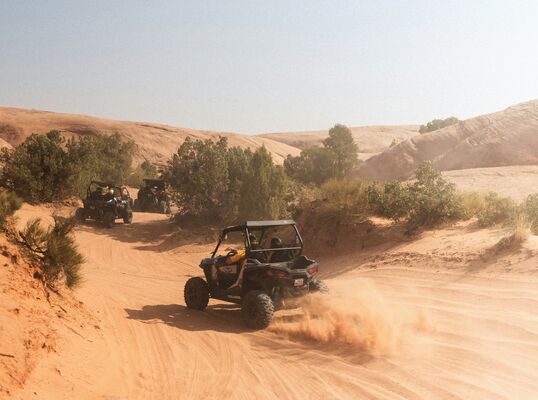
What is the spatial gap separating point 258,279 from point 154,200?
20.0m

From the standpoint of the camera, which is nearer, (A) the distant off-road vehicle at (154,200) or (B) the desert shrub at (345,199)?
(B) the desert shrub at (345,199)

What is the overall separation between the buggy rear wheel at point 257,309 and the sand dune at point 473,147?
23148 mm

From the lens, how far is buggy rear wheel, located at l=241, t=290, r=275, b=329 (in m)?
8.12

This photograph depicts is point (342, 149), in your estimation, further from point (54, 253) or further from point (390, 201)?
point (54, 253)

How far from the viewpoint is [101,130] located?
5738 centimetres

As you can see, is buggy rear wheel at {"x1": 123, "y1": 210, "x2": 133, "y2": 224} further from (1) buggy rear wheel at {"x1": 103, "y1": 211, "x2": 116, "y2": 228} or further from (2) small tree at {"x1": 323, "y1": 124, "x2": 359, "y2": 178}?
(2) small tree at {"x1": 323, "y1": 124, "x2": 359, "y2": 178}

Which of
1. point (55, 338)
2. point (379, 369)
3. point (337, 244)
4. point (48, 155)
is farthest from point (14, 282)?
point (48, 155)

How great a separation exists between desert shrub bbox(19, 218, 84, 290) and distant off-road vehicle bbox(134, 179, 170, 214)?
20180 millimetres

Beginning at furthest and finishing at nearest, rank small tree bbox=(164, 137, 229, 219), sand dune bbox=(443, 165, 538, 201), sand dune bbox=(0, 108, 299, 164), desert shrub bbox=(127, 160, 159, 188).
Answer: sand dune bbox=(0, 108, 299, 164), desert shrub bbox=(127, 160, 159, 188), small tree bbox=(164, 137, 229, 219), sand dune bbox=(443, 165, 538, 201)

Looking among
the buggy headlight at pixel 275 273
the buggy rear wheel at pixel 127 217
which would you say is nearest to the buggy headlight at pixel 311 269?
the buggy headlight at pixel 275 273

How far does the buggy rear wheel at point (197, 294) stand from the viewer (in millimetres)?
9406

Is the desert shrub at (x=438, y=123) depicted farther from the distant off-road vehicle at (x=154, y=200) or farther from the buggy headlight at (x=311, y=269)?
the buggy headlight at (x=311, y=269)

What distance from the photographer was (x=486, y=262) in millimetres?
10078

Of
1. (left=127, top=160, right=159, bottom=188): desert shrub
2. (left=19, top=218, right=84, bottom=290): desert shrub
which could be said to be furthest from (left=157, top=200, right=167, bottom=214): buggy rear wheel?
(left=19, top=218, right=84, bottom=290): desert shrub
